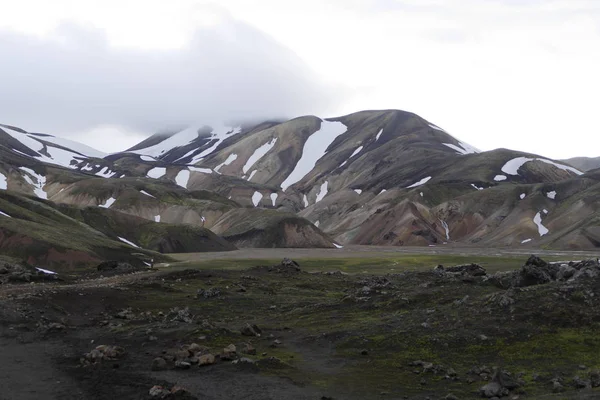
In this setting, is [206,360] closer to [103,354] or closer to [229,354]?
[229,354]

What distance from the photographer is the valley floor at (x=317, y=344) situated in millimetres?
26859

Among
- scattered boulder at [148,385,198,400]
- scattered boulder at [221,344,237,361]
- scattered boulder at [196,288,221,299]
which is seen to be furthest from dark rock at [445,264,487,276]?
scattered boulder at [148,385,198,400]

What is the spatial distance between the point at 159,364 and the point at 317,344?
397 inches

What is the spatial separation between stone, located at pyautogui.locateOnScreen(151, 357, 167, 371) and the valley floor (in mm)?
374

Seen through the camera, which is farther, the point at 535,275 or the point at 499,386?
the point at 535,275

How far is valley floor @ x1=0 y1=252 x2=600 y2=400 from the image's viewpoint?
88.1 feet

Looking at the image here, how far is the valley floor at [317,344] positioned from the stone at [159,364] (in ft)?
1.23

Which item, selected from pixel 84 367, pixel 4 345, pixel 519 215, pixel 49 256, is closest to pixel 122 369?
pixel 84 367

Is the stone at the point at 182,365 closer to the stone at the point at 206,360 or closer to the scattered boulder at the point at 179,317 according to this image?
the stone at the point at 206,360

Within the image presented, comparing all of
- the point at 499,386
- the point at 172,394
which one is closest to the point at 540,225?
the point at 499,386

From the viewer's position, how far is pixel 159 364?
3009cm

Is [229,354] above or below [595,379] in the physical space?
below

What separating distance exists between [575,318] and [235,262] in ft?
271

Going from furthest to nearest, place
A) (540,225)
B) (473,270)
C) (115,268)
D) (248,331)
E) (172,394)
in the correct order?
(540,225)
(115,268)
(473,270)
(248,331)
(172,394)
